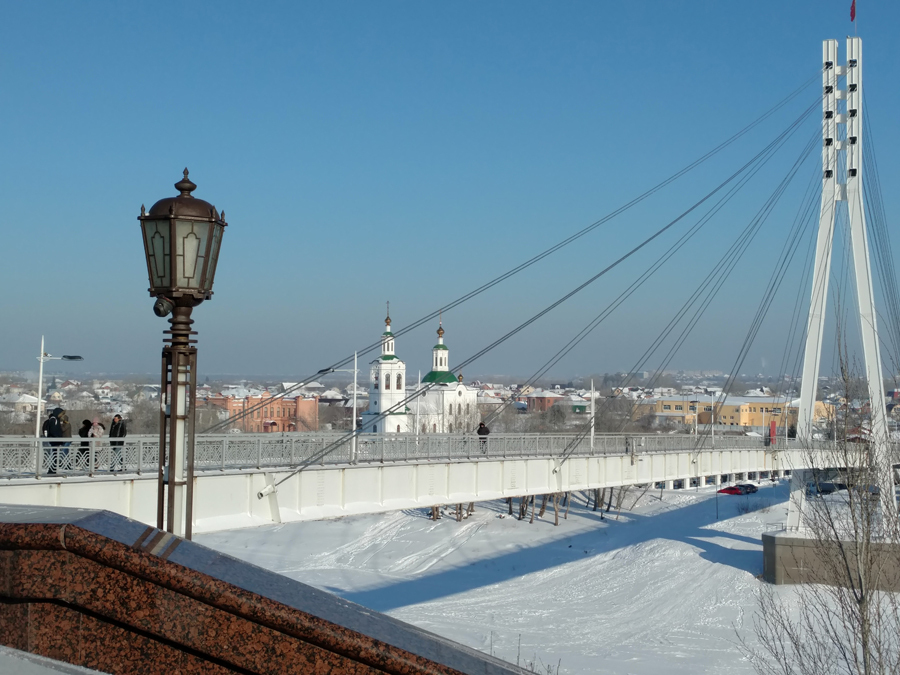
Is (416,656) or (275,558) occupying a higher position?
(416,656)

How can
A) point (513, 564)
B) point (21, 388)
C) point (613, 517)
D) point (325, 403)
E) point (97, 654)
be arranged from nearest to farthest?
point (97, 654) → point (513, 564) → point (613, 517) → point (21, 388) → point (325, 403)

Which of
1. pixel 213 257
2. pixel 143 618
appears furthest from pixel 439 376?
pixel 143 618

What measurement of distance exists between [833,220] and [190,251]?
2500cm

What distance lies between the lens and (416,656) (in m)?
2.63

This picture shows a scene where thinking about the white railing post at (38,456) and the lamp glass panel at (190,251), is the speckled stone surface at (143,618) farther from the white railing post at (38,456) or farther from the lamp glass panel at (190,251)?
the white railing post at (38,456)

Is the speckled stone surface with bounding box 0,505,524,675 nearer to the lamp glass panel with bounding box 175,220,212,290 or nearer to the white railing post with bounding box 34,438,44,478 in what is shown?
the lamp glass panel with bounding box 175,220,212,290

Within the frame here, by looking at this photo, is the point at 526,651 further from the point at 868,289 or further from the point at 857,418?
the point at 868,289

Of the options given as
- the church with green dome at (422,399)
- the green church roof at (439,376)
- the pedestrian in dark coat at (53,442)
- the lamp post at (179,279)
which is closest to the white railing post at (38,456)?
the pedestrian in dark coat at (53,442)

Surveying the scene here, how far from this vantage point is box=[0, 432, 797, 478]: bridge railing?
1352 centimetres

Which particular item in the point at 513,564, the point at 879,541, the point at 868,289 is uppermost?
the point at 868,289

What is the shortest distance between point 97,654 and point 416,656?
2.96 ft

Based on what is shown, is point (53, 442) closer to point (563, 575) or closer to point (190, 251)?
point (190, 251)

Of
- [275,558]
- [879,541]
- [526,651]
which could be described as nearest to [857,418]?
[879,541]

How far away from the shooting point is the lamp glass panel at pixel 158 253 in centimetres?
548
